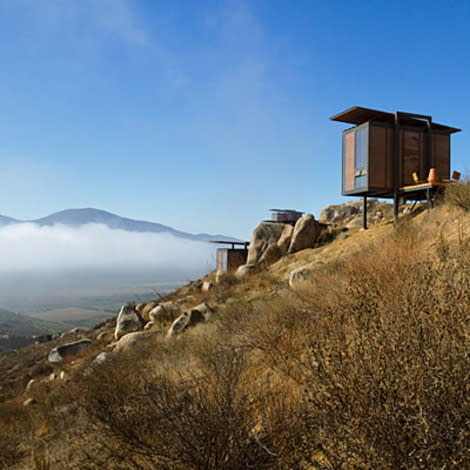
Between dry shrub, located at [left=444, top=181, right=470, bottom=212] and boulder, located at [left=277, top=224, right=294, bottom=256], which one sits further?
boulder, located at [left=277, top=224, right=294, bottom=256]

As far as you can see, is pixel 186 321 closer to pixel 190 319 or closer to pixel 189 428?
pixel 190 319

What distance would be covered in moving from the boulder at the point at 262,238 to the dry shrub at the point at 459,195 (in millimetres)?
8156

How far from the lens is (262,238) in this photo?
1792 centimetres

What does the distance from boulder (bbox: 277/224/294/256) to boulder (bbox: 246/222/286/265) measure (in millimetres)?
480

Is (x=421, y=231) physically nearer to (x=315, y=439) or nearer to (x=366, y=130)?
(x=366, y=130)

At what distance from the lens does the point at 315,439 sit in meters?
2.64

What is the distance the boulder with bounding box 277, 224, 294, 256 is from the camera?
16.6 meters

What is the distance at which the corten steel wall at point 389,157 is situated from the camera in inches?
530

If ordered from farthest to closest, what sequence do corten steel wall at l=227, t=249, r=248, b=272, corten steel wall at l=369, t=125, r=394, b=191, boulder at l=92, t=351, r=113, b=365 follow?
corten steel wall at l=227, t=249, r=248, b=272 → corten steel wall at l=369, t=125, r=394, b=191 → boulder at l=92, t=351, r=113, b=365

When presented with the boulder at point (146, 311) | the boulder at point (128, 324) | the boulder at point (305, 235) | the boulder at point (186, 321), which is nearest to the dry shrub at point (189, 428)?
the boulder at point (186, 321)

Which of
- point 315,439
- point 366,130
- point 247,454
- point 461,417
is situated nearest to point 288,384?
point 247,454

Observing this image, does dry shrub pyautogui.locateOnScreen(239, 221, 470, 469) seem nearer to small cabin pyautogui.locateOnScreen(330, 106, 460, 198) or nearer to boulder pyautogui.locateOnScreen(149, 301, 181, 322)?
small cabin pyautogui.locateOnScreen(330, 106, 460, 198)

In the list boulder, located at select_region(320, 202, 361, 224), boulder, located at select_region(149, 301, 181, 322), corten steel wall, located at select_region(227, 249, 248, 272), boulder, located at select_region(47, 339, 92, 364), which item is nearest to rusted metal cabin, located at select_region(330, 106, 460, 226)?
corten steel wall, located at select_region(227, 249, 248, 272)

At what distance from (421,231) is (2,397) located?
14360mm
